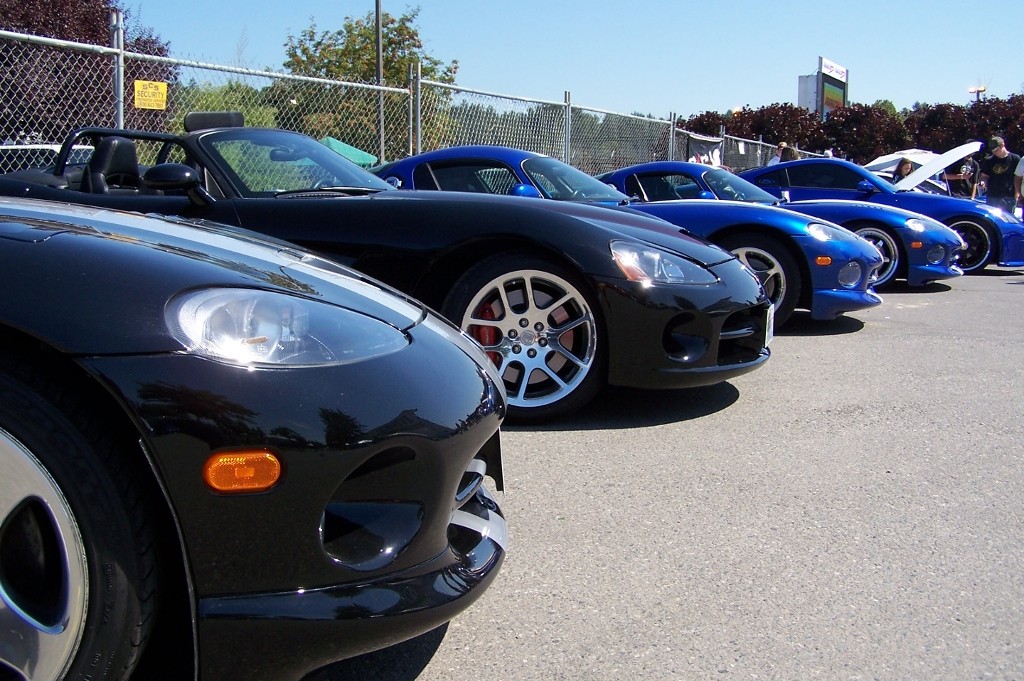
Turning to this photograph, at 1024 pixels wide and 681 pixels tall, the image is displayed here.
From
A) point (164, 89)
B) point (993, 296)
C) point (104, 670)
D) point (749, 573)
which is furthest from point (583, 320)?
point (993, 296)

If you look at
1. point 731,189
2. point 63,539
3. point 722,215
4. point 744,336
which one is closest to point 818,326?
point 722,215

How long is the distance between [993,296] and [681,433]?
246 inches

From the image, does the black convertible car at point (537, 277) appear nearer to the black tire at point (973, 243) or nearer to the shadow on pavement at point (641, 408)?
the shadow on pavement at point (641, 408)

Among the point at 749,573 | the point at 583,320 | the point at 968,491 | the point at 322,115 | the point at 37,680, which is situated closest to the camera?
the point at 37,680

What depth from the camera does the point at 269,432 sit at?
1620mm

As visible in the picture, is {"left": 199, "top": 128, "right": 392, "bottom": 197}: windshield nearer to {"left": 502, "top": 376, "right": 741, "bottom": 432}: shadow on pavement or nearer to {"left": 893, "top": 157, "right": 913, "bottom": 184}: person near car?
{"left": 502, "top": 376, "right": 741, "bottom": 432}: shadow on pavement

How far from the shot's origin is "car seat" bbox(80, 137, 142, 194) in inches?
172

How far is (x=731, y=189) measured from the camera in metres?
8.85

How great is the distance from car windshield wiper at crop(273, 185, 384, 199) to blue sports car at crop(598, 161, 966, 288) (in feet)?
16.1

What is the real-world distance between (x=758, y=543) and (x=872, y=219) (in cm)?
650

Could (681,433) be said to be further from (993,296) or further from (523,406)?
(993,296)

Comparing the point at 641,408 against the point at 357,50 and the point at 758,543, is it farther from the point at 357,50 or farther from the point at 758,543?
the point at 357,50

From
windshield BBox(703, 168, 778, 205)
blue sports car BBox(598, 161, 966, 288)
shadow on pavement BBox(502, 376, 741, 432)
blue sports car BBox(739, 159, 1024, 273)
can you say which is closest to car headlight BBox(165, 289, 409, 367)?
shadow on pavement BBox(502, 376, 741, 432)

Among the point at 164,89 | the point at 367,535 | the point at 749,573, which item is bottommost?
the point at 749,573
